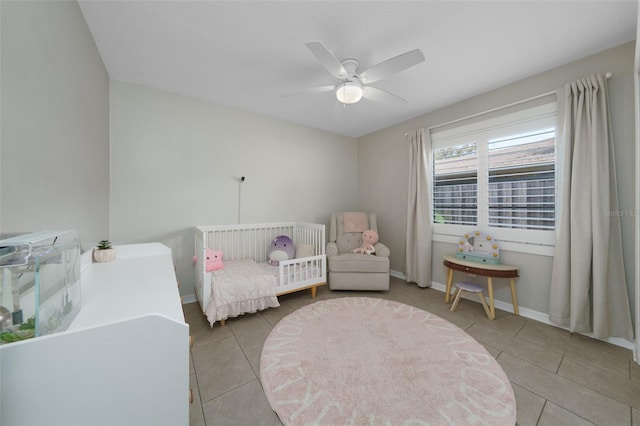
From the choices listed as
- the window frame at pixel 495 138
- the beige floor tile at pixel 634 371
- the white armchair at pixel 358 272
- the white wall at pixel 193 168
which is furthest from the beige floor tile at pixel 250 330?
the beige floor tile at pixel 634 371

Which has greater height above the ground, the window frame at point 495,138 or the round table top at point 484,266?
the window frame at point 495,138

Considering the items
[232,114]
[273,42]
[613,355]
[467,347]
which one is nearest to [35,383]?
[273,42]

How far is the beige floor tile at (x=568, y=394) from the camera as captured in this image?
4.17 ft

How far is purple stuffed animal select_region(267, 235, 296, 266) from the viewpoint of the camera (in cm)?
294

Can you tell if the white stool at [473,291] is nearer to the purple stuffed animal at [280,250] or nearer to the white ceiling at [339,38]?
the purple stuffed animal at [280,250]

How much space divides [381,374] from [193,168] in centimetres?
280

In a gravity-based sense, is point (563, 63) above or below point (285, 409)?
above

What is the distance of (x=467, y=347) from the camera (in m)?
1.84

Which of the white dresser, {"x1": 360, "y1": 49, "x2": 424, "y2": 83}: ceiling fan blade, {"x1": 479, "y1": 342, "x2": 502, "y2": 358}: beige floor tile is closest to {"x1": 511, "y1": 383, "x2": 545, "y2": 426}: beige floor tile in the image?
{"x1": 479, "y1": 342, "x2": 502, "y2": 358}: beige floor tile

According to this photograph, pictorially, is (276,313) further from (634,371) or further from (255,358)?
(634,371)

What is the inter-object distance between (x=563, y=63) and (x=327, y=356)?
330 cm

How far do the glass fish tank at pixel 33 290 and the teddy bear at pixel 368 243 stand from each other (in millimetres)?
2898

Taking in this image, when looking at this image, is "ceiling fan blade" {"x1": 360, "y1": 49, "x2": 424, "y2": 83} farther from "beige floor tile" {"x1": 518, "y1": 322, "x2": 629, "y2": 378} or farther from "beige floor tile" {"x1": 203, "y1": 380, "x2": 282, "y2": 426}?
"beige floor tile" {"x1": 518, "y1": 322, "x2": 629, "y2": 378}

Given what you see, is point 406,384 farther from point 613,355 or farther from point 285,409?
point 613,355
